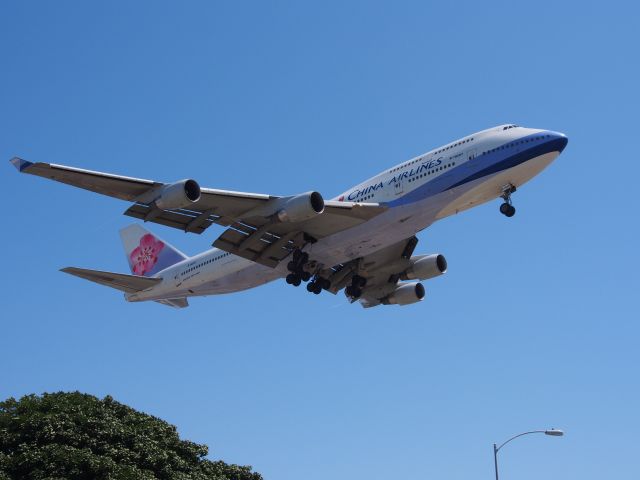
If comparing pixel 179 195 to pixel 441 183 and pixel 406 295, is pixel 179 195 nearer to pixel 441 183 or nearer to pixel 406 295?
pixel 441 183

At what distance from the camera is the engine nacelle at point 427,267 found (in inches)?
1651

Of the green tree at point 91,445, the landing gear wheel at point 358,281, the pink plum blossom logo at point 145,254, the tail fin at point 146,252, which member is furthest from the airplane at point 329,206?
the pink plum blossom logo at point 145,254

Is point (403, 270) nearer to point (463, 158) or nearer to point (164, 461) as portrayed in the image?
point (463, 158)

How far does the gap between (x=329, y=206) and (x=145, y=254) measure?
1875 cm

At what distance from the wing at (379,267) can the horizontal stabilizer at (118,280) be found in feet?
31.6

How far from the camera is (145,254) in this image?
5019 cm

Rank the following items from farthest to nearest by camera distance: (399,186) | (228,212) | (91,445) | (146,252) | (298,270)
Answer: (146,252) → (298,270) → (399,186) → (228,212) → (91,445)

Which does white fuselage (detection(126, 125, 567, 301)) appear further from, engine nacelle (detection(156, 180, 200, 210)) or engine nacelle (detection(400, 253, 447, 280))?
engine nacelle (detection(156, 180, 200, 210))

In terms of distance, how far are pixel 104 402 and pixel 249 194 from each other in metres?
11.7

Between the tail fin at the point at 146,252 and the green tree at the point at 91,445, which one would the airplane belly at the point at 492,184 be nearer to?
the green tree at the point at 91,445

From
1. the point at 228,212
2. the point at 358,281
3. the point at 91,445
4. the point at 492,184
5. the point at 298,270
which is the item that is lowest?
the point at 91,445

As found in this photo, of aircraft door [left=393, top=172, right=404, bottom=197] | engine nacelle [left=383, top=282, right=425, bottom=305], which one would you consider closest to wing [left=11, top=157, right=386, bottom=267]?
aircraft door [left=393, top=172, right=404, bottom=197]

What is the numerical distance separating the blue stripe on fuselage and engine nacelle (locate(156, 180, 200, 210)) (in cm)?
929

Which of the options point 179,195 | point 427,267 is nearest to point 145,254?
point 427,267
